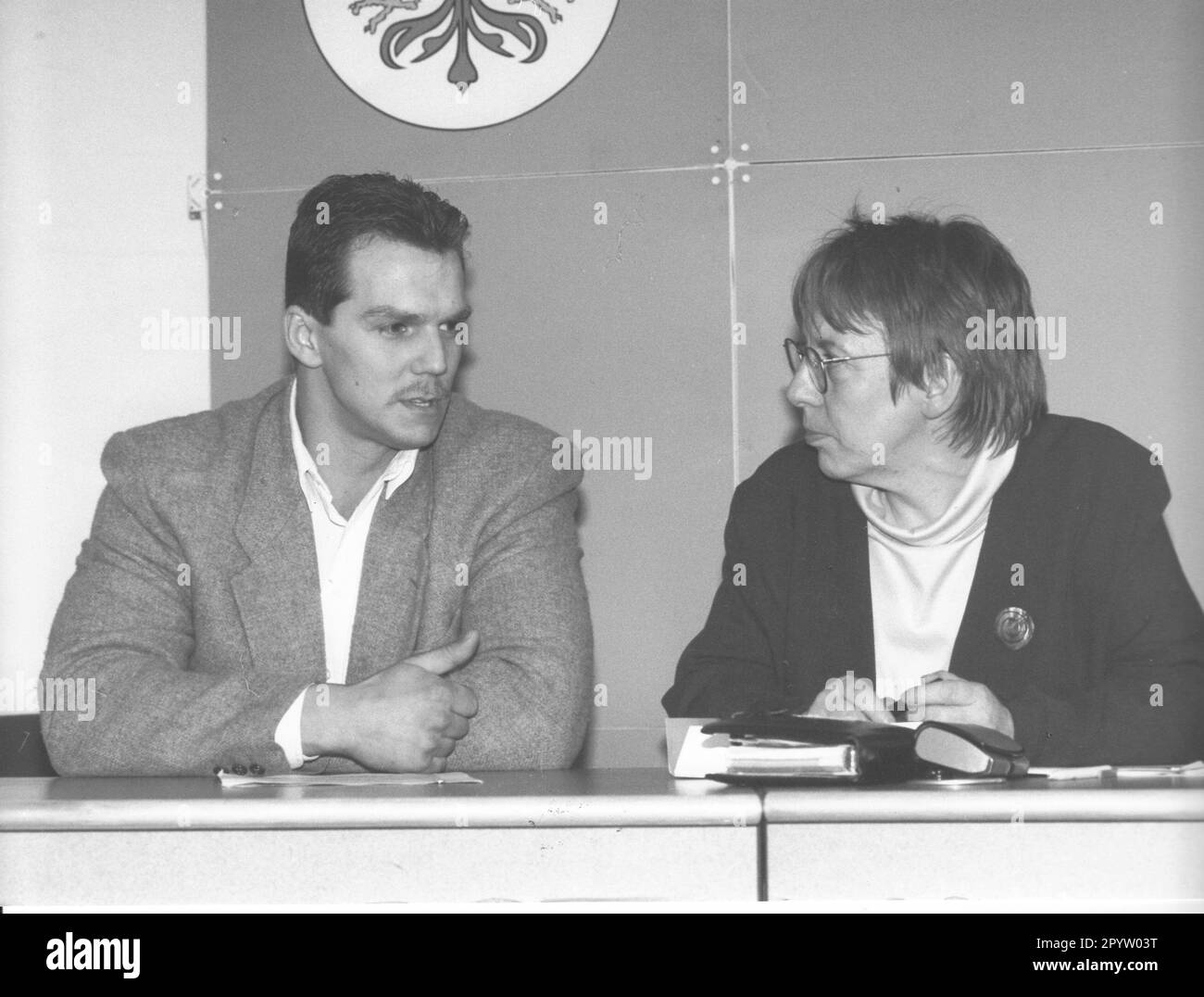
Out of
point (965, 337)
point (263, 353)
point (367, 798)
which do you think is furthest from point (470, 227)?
point (367, 798)

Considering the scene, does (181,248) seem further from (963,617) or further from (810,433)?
(963,617)

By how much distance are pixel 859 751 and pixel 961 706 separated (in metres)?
0.33

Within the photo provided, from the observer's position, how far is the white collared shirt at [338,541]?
2152 millimetres

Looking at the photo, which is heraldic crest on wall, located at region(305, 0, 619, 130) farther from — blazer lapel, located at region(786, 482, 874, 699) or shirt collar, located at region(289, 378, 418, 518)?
blazer lapel, located at region(786, 482, 874, 699)

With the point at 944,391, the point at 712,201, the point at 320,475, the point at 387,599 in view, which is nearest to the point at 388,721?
the point at 387,599

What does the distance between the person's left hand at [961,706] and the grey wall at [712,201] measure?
1064 millimetres

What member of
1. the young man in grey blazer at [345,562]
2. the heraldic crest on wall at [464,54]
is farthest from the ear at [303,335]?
the heraldic crest on wall at [464,54]

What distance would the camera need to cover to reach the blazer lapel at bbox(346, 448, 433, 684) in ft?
6.93

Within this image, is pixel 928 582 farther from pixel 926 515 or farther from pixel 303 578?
pixel 303 578

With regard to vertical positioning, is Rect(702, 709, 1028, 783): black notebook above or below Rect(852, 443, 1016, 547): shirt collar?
below

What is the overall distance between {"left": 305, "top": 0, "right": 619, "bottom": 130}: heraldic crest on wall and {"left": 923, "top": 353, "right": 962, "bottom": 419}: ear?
1.05 m

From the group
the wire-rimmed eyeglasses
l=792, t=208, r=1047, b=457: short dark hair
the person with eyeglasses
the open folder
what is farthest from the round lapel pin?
the open folder

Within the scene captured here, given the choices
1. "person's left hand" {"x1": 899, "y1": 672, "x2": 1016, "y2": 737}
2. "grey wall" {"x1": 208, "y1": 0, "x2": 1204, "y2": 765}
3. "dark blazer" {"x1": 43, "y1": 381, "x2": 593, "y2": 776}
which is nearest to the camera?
"person's left hand" {"x1": 899, "y1": 672, "x2": 1016, "y2": 737}

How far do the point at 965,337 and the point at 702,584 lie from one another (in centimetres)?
81
